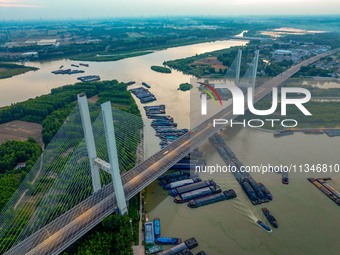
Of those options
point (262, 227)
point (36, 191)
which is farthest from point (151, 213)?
point (36, 191)

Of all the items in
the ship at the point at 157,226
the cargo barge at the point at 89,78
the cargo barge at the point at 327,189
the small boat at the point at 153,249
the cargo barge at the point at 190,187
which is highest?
the cargo barge at the point at 89,78

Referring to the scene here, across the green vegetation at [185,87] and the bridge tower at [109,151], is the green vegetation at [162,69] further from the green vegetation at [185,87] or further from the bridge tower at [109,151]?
the bridge tower at [109,151]

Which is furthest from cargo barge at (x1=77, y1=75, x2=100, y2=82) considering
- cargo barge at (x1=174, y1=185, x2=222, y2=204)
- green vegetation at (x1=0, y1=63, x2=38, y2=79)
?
cargo barge at (x1=174, y1=185, x2=222, y2=204)

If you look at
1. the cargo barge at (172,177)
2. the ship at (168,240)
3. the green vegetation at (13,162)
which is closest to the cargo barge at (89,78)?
the green vegetation at (13,162)

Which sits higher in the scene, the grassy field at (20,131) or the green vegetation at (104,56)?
the green vegetation at (104,56)

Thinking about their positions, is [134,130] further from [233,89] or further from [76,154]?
[233,89]

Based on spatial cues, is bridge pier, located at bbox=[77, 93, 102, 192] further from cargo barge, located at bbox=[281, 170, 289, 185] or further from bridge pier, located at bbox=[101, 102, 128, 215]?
cargo barge, located at bbox=[281, 170, 289, 185]
